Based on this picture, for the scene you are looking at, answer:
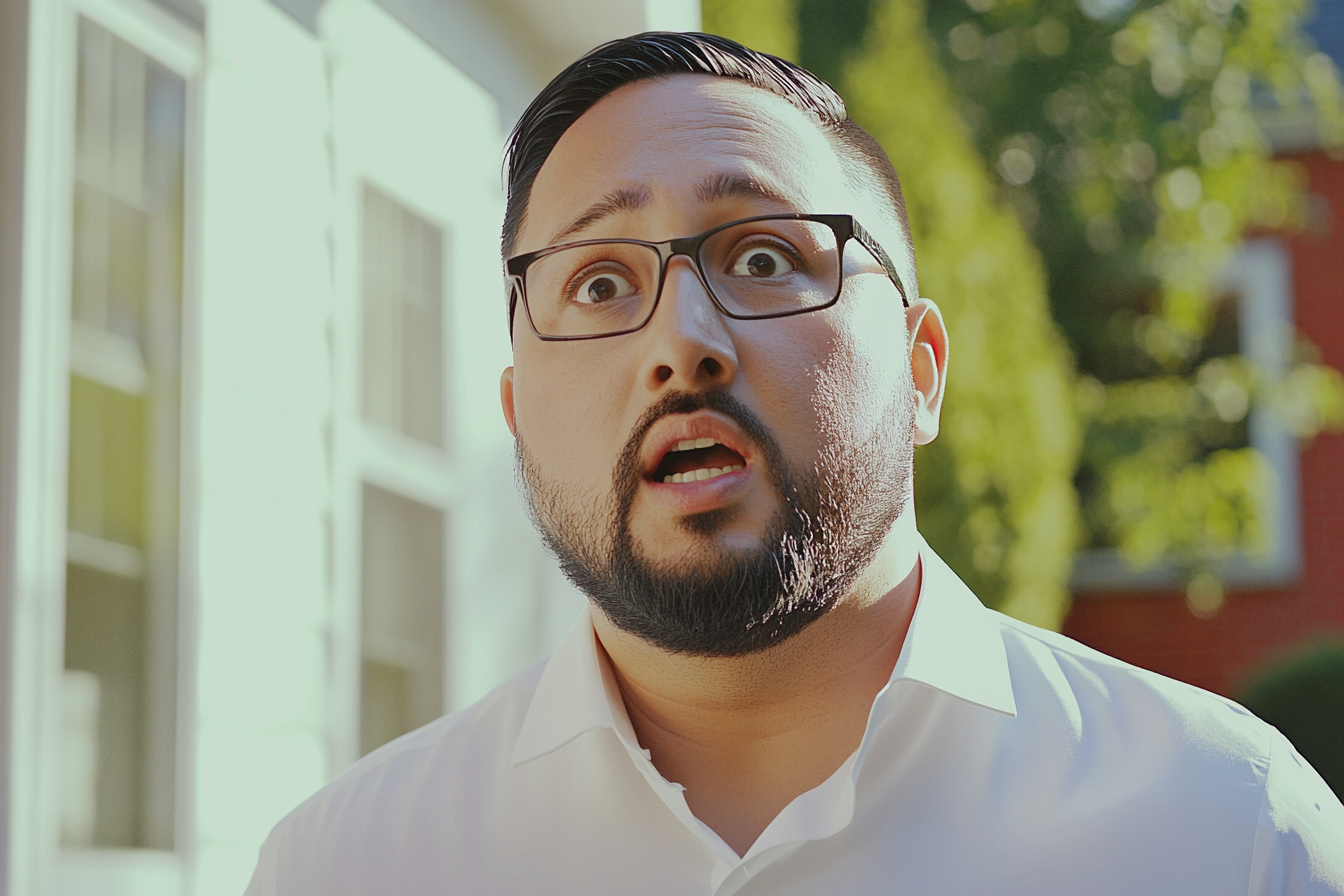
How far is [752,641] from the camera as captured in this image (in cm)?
180

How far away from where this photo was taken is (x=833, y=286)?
1.85m

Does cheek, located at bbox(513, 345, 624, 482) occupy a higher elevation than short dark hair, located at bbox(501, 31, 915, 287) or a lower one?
lower

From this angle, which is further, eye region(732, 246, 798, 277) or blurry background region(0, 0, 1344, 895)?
blurry background region(0, 0, 1344, 895)

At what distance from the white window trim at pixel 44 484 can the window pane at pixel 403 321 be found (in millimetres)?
1263

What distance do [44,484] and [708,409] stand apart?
1.52 metres

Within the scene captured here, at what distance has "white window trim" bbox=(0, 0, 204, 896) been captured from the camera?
2561 millimetres

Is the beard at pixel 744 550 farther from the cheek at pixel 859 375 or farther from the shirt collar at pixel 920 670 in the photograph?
the shirt collar at pixel 920 670

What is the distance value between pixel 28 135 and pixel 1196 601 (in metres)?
10.6

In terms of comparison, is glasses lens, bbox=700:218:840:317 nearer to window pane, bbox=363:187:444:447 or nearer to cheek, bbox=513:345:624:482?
cheek, bbox=513:345:624:482

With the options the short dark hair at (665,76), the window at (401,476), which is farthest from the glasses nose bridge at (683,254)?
the window at (401,476)

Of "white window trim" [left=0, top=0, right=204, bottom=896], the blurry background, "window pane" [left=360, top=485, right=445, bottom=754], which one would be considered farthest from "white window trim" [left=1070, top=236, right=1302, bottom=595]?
"white window trim" [left=0, top=0, right=204, bottom=896]

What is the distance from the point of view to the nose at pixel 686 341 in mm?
1727

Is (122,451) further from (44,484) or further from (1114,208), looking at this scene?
(1114,208)

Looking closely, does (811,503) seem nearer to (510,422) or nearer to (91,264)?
(510,422)
